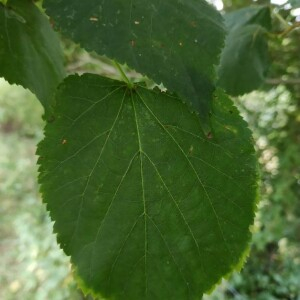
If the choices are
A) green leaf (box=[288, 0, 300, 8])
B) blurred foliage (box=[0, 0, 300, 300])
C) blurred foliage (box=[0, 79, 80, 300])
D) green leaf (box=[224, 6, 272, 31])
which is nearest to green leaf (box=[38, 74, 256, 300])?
green leaf (box=[288, 0, 300, 8])

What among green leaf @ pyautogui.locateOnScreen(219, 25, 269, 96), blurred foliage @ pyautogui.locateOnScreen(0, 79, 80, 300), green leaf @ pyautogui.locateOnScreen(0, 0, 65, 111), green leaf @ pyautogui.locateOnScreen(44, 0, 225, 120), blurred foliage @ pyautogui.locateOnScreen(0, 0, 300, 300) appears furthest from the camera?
blurred foliage @ pyautogui.locateOnScreen(0, 79, 80, 300)

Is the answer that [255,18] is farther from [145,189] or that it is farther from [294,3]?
[145,189]

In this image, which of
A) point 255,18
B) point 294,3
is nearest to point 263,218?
point 255,18

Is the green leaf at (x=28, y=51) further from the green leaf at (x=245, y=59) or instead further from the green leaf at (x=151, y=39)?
the green leaf at (x=245, y=59)

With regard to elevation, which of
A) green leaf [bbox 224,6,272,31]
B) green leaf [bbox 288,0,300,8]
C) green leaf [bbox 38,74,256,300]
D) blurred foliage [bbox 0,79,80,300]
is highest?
green leaf [bbox 288,0,300,8]

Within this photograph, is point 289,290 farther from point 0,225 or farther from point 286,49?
point 0,225

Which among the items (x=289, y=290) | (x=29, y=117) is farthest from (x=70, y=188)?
(x=29, y=117)

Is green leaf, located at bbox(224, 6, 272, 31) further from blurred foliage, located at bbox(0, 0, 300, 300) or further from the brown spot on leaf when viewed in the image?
blurred foliage, located at bbox(0, 0, 300, 300)
